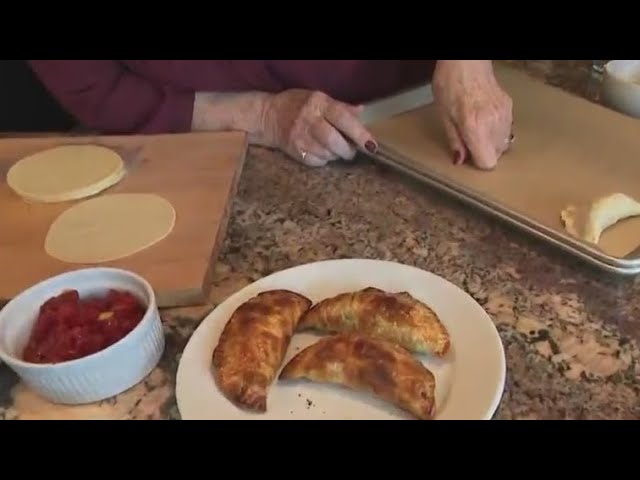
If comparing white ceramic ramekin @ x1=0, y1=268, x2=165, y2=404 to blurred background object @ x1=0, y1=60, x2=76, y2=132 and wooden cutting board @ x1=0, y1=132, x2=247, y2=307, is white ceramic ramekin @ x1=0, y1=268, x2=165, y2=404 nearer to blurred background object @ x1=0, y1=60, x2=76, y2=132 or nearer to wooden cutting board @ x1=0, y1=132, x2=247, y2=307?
wooden cutting board @ x1=0, y1=132, x2=247, y2=307

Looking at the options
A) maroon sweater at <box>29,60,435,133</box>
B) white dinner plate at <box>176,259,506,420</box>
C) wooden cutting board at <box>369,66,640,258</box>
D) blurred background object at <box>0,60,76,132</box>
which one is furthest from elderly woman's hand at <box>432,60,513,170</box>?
blurred background object at <box>0,60,76,132</box>

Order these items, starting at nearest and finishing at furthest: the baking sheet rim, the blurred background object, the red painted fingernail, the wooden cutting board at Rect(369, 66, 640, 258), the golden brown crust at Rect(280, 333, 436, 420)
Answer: the golden brown crust at Rect(280, 333, 436, 420) < the baking sheet rim < the wooden cutting board at Rect(369, 66, 640, 258) < the red painted fingernail < the blurred background object

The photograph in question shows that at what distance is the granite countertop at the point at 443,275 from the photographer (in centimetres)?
75

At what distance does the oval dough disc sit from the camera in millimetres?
929

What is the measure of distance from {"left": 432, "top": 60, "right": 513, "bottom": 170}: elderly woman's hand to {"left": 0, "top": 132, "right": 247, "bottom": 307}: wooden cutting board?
0.91 ft

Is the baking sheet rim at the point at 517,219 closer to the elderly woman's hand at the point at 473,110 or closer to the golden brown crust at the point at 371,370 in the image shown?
the elderly woman's hand at the point at 473,110

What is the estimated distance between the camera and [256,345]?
0.74m

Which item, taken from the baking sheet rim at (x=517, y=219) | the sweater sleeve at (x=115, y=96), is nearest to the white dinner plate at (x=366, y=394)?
the baking sheet rim at (x=517, y=219)

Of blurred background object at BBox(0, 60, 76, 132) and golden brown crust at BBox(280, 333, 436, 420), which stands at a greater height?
golden brown crust at BBox(280, 333, 436, 420)

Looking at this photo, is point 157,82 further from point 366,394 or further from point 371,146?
point 366,394

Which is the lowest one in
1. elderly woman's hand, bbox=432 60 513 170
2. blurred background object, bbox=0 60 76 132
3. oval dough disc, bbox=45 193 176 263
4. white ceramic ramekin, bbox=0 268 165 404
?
blurred background object, bbox=0 60 76 132
